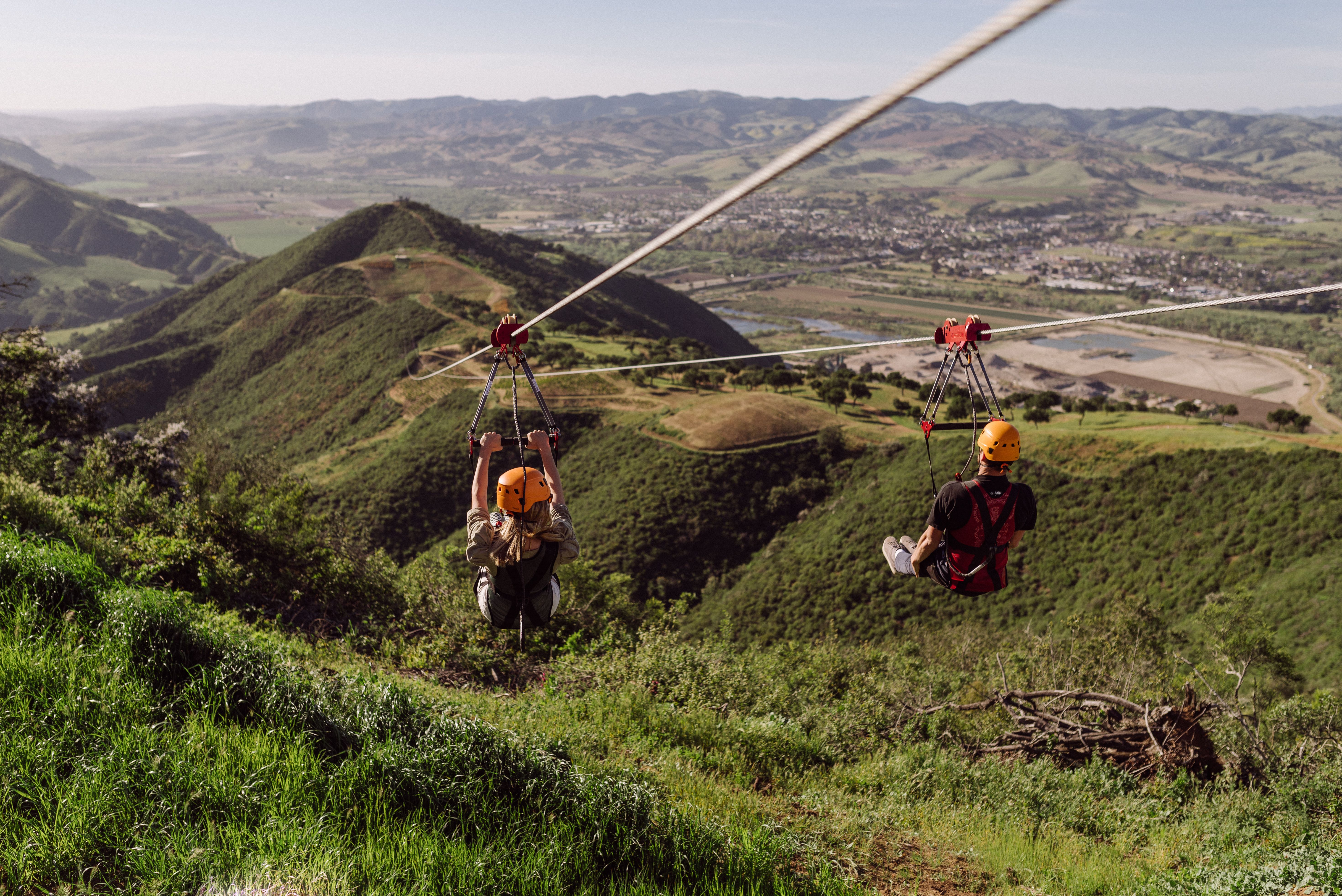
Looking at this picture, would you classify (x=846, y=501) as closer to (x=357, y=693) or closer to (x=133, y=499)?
(x=133, y=499)

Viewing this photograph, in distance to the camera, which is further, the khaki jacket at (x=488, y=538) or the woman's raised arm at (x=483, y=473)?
the woman's raised arm at (x=483, y=473)

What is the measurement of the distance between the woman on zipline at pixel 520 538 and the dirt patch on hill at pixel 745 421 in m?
46.0

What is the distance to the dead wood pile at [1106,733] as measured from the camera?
10.6 meters

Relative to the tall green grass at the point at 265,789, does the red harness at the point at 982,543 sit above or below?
above

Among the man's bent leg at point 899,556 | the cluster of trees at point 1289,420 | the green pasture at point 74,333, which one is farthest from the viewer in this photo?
the green pasture at point 74,333

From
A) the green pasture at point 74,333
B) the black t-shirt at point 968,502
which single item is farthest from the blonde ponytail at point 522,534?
the green pasture at point 74,333

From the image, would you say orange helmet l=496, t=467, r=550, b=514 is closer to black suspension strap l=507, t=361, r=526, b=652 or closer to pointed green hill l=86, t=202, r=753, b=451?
black suspension strap l=507, t=361, r=526, b=652

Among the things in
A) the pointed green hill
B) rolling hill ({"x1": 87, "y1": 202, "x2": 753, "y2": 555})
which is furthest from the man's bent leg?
the pointed green hill

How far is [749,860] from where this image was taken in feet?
18.0

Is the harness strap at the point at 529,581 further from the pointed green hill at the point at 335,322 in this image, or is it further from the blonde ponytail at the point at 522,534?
the pointed green hill at the point at 335,322

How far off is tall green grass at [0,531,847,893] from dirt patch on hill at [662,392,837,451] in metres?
46.5

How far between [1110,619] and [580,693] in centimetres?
2349

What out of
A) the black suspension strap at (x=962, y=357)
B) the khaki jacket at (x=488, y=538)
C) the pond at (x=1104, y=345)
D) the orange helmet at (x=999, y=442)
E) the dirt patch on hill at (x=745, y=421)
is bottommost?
the dirt patch on hill at (x=745, y=421)

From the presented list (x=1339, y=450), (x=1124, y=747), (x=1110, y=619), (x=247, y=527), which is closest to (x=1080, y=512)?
(x=1339, y=450)
